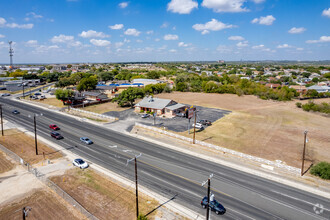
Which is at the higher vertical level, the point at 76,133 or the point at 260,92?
the point at 260,92

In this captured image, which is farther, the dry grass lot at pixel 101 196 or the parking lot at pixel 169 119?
the parking lot at pixel 169 119

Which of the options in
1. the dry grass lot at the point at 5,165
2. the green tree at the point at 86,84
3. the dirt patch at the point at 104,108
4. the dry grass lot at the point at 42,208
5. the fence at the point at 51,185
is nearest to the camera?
the dry grass lot at the point at 42,208

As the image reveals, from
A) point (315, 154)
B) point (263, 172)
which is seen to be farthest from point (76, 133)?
point (315, 154)

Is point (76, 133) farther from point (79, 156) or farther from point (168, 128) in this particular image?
point (168, 128)

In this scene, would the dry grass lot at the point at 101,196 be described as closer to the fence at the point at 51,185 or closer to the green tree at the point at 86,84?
the fence at the point at 51,185

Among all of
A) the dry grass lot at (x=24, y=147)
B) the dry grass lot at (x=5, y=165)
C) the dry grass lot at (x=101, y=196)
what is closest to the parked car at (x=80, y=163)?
the dry grass lot at (x=101, y=196)

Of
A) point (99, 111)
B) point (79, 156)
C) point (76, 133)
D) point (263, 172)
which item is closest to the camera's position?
point (263, 172)
